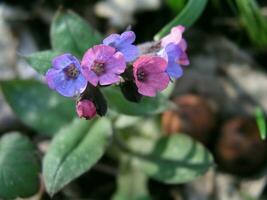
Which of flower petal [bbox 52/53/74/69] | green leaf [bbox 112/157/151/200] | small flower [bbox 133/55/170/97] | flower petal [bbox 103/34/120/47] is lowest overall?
green leaf [bbox 112/157/151/200]

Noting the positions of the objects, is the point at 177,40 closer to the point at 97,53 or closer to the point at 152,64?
the point at 152,64

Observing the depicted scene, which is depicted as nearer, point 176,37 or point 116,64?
point 116,64

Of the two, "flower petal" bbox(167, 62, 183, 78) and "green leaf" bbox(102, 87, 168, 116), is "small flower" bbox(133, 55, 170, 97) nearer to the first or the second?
"flower petal" bbox(167, 62, 183, 78)

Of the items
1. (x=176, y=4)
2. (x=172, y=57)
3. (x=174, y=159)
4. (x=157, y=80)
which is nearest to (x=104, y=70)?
(x=157, y=80)

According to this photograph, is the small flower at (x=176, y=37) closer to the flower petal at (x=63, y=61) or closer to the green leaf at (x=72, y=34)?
the flower petal at (x=63, y=61)

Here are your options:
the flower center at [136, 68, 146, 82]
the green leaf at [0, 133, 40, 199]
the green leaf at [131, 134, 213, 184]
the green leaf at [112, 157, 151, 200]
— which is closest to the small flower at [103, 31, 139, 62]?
the flower center at [136, 68, 146, 82]
